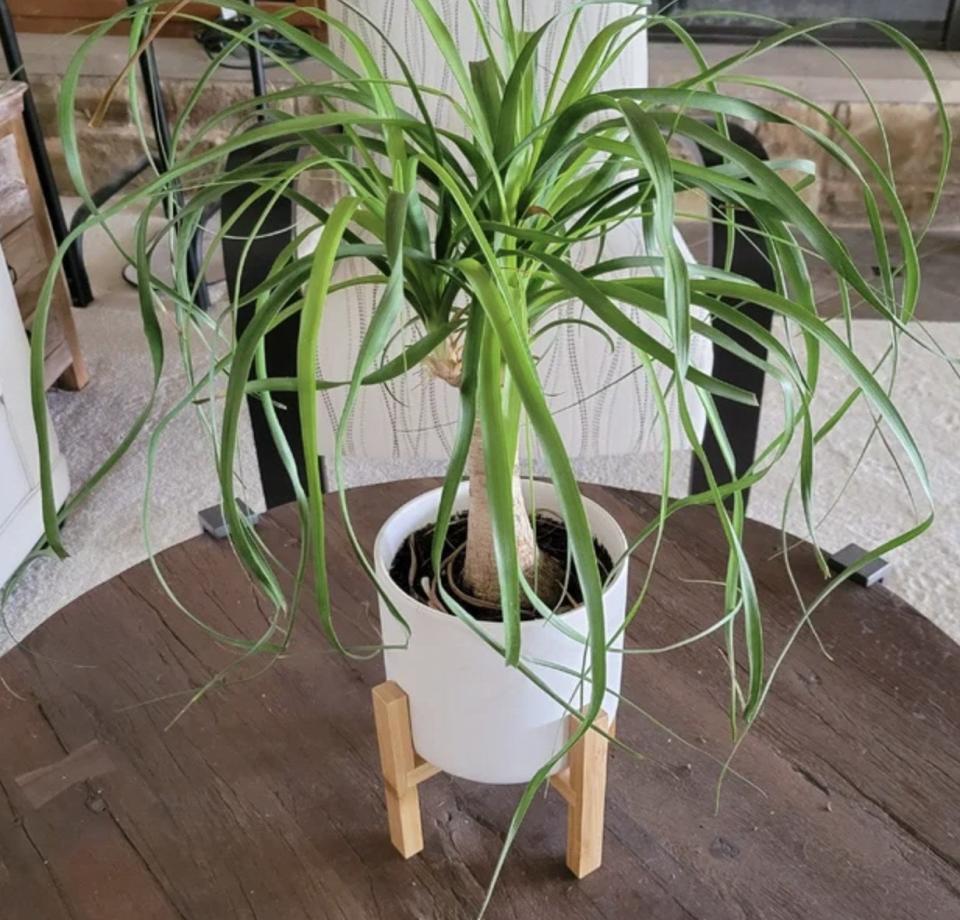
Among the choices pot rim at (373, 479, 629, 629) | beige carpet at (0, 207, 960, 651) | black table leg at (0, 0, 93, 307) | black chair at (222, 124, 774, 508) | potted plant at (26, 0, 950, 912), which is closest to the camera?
potted plant at (26, 0, 950, 912)

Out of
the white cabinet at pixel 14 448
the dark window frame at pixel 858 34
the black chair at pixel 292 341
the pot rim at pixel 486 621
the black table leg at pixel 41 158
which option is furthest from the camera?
the dark window frame at pixel 858 34

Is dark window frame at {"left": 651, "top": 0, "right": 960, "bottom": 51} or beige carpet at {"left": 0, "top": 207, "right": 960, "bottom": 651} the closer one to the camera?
beige carpet at {"left": 0, "top": 207, "right": 960, "bottom": 651}

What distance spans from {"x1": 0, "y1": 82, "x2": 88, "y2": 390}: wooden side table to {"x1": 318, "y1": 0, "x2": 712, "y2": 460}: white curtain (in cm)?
59

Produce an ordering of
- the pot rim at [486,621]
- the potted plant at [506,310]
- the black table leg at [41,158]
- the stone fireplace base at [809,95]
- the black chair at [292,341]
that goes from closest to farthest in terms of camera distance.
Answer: the potted plant at [506,310] < the pot rim at [486,621] < the black chair at [292,341] < the black table leg at [41,158] < the stone fireplace base at [809,95]

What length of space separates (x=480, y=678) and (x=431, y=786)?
0.17 m

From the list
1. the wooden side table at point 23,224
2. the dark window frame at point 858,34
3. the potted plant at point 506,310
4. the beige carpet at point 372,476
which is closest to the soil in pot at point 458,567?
the potted plant at point 506,310

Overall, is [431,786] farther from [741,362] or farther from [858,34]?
[858,34]

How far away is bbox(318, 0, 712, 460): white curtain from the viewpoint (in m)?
1.22

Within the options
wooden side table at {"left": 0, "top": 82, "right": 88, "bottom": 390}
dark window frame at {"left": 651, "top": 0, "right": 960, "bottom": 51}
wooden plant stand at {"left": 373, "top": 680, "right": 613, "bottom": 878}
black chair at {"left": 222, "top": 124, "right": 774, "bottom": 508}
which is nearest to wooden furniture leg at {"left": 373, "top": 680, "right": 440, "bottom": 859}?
wooden plant stand at {"left": 373, "top": 680, "right": 613, "bottom": 878}

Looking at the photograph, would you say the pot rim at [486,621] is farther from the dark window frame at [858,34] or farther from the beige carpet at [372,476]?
the dark window frame at [858,34]

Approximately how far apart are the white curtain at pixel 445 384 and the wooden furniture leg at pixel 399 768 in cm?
53

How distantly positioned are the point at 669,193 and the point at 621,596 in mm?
303

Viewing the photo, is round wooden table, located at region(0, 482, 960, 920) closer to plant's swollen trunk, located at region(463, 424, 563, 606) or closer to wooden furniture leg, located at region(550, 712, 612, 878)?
wooden furniture leg, located at region(550, 712, 612, 878)

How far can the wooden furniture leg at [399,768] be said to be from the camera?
72 centimetres
